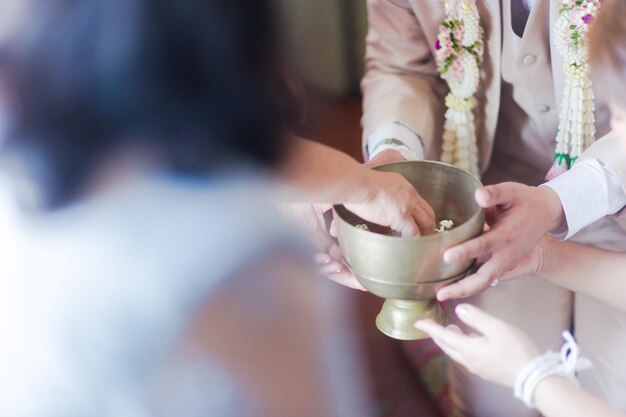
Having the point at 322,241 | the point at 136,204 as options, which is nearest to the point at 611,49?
the point at 322,241

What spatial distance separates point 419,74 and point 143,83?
0.78 meters

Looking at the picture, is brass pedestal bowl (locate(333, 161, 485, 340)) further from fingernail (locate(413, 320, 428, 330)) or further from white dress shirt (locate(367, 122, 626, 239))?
white dress shirt (locate(367, 122, 626, 239))

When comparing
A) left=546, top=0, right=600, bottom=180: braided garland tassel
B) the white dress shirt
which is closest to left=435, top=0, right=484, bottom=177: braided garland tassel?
left=546, top=0, right=600, bottom=180: braided garland tassel

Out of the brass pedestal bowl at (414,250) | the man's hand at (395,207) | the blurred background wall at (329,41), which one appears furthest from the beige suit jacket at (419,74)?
the blurred background wall at (329,41)

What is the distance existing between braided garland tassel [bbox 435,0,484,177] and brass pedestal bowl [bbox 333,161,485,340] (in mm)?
302

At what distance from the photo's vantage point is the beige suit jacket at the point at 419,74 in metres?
1.21

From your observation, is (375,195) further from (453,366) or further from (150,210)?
(453,366)

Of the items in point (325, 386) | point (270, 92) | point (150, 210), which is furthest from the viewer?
point (325, 386)

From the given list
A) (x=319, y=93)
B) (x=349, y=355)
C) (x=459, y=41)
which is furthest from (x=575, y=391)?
(x=319, y=93)

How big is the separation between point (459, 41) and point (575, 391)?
651 millimetres

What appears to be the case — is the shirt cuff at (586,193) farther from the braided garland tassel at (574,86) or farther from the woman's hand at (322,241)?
the woman's hand at (322,241)

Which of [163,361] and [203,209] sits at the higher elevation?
[203,209]

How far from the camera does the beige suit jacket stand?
1.21m

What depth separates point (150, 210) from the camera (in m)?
0.86
